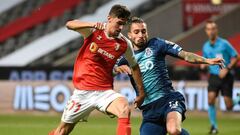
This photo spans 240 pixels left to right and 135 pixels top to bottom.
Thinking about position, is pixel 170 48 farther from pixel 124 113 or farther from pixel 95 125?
pixel 95 125

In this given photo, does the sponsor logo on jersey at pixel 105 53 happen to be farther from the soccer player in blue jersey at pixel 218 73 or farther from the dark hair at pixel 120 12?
the soccer player in blue jersey at pixel 218 73

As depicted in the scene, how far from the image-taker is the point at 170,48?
307 inches

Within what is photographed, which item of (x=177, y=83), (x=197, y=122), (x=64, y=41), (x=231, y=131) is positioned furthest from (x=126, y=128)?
(x=64, y=41)

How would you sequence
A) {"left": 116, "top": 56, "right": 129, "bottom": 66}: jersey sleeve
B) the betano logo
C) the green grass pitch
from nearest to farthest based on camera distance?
1. {"left": 116, "top": 56, "right": 129, "bottom": 66}: jersey sleeve
2. the green grass pitch
3. the betano logo

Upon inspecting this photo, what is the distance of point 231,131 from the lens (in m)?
13.3

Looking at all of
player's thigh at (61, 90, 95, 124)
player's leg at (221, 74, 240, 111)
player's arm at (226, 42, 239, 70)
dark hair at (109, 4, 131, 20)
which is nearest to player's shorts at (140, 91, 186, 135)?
player's thigh at (61, 90, 95, 124)

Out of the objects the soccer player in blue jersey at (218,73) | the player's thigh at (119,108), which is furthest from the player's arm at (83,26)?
the soccer player in blue jersey at (218,73)

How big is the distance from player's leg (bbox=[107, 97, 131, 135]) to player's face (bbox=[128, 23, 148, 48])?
0.68m

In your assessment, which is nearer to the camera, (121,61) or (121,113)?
(121,113)

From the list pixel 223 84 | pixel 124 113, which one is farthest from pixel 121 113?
pixel 223 84

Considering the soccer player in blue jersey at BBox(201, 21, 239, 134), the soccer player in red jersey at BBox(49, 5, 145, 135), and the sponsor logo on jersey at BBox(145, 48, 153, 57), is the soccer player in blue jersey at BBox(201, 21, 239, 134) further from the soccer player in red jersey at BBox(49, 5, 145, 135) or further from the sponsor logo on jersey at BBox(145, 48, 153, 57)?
the soccer player in red jersey at BBox(49, 5, 145, 135)

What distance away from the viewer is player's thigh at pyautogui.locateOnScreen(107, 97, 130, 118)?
751cm

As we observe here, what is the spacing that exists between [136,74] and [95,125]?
710 centimetres

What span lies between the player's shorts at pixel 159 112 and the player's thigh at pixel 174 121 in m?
0.13
